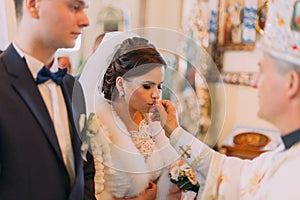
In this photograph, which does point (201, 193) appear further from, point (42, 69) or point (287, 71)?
point (42, 69)

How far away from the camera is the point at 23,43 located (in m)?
0.91

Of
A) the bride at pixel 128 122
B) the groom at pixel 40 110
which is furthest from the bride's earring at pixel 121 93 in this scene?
the groom at pixel 40 110

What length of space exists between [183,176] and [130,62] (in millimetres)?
305

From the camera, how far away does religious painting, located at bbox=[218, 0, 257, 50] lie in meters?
0.93

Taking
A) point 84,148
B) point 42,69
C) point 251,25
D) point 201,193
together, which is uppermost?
point 251,25

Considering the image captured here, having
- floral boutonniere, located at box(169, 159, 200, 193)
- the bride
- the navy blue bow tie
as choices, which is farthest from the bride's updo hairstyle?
floral boutonniere, located at box(169, 159, 200, 193)

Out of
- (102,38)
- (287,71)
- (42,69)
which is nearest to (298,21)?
(287,71)

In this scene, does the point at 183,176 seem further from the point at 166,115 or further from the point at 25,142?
the point at 25,142

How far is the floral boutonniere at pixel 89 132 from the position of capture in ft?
3.15

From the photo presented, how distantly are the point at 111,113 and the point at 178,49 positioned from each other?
0.22 m

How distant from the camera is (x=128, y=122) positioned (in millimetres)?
989

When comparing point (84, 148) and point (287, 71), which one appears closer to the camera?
point (287, 71)

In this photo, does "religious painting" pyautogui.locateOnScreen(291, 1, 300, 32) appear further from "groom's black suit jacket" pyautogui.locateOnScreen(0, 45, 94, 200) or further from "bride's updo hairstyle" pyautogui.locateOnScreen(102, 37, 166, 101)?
"groom's black suit jacket" pyautogui.locateOnScreen(0, 45, 94, 200)

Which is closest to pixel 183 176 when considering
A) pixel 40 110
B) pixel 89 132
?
pixel 89 132
